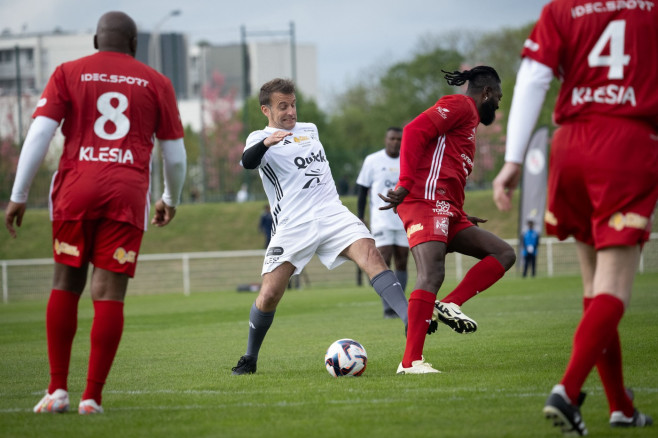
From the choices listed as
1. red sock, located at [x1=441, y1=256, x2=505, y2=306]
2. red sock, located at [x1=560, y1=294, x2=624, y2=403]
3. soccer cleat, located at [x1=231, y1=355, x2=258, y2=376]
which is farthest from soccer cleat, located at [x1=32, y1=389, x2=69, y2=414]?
red sock, located at [x1=441, y1=256, x2=505, y2=306]

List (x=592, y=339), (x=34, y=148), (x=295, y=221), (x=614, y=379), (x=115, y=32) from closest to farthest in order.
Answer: (x=592, y=339) < (x=614, y=379) < (x=34, y=148) < (x=115, y=32) < (x=295, y=221)

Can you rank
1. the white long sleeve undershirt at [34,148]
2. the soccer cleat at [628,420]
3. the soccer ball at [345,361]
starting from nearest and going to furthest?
the soccer cleat at [628,420] < the white long sleeve undershirt at [34,148] < the soccer ball at [345,361]

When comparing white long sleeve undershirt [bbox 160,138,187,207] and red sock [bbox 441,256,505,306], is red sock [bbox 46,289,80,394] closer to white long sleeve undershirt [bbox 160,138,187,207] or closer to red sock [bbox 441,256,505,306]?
white long sleeve undershirt [bbox 160,138,187,207]

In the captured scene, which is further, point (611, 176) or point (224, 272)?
point (224, 272)

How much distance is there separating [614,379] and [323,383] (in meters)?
2.56

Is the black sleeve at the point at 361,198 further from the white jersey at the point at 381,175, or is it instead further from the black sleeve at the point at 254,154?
the black sleeve at the point at 254,154

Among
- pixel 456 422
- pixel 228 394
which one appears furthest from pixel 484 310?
pixel 456 422

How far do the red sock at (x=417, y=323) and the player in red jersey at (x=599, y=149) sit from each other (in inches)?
93.2

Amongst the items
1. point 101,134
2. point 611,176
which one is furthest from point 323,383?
point 611,176

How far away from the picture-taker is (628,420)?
4.57 meters

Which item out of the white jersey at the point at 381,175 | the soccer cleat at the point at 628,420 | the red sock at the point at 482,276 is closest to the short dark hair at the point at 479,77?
the red sock at the point at 482,276

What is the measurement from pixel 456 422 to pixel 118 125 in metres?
2.49

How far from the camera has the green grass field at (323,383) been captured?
4.83m

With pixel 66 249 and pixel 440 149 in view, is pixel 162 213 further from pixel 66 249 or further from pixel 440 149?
pixel 440 149
